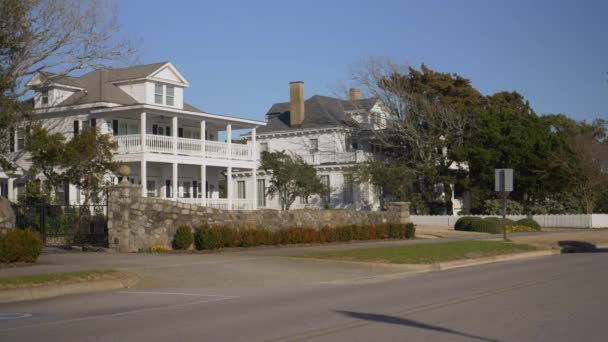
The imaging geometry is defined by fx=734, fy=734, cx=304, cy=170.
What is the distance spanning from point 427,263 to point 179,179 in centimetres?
2634

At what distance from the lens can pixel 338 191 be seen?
53.8m

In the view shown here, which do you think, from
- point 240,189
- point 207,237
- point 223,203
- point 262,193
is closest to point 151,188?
point 223,203

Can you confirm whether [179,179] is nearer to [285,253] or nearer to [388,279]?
[285,253]

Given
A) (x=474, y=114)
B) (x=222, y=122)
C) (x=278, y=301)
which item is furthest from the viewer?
(x=474, y=114)

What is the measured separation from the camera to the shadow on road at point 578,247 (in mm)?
28773

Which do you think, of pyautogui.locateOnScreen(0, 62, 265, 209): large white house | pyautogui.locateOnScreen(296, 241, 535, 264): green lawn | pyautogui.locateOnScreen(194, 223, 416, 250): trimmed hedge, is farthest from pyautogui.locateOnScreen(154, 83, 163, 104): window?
pyautogui.locateOnScreen(296, 241, 535, 264): green lawn

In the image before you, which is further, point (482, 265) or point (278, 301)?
point (482, 265)

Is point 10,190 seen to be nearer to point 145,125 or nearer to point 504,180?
point 145,125

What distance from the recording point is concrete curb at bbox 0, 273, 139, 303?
45.2ft

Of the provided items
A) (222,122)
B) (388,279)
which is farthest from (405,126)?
(388,279)

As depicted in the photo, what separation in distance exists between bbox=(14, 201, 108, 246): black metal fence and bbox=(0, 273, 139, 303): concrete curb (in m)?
9.46

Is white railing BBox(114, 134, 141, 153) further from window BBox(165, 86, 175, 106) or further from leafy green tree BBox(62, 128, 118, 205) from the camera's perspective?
leafy green tree BBox(62, 128, 118, 205)

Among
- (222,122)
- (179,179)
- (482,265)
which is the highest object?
(222,122)

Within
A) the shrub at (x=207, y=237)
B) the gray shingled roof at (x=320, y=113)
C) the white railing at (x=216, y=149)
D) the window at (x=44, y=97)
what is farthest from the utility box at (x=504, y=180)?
the gray shingled roof at (x=320, y=113)
